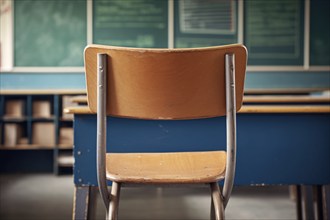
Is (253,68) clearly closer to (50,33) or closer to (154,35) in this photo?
(154,35)

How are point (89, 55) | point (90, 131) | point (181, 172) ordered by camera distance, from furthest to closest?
point (90, 131) < point (181, 172) < point (89, 55)

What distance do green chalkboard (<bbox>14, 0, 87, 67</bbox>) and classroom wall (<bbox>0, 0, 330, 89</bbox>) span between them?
0.4 inches

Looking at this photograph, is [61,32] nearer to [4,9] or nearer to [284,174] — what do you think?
[4,9]

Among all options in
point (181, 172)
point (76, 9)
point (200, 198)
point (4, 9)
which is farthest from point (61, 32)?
point (181, 172)

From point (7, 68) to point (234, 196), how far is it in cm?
302

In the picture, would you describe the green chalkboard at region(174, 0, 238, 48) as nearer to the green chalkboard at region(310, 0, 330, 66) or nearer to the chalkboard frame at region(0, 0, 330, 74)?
the chalkboard frame at region(0, 0, 330, 74)

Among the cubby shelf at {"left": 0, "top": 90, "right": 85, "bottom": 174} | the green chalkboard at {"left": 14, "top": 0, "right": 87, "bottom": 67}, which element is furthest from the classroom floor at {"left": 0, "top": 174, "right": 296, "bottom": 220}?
the green chalkboard at {"left": 14, "top": 0, "right": 87, "bottom": 67}

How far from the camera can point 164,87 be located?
1.10 m

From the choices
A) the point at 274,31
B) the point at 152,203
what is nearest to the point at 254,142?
the point at 152,203

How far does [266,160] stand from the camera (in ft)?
5.42

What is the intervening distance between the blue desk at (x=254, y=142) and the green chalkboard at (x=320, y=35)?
11.9 feet

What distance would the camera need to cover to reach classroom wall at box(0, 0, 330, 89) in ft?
16.0

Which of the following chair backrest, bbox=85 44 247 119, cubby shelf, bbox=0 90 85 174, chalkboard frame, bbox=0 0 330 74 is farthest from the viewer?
chalkboard frame, bbox=0 0 330 74

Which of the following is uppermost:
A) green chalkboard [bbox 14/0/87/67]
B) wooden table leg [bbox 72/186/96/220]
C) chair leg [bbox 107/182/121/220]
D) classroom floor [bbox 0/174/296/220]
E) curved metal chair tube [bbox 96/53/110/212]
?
green chalkboard [bbox 14/0/87/67]
